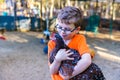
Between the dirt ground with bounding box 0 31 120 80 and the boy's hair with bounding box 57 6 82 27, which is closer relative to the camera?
the boy's hair with bounding box 57 6 82 27

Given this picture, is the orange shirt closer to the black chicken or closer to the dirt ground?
the black chicken

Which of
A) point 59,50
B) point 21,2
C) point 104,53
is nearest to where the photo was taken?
point 59,50

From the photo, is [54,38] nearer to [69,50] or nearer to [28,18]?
[69,50]

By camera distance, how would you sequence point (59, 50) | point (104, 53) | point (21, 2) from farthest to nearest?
point (21, 2) < point (104, 53) < point (59, 50)

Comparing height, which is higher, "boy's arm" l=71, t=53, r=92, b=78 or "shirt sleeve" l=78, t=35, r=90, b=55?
"shirt sleeve" l=78, t=35, r=90, b=55

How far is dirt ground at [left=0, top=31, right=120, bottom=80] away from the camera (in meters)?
4.80

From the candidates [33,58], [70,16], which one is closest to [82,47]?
[70,16]

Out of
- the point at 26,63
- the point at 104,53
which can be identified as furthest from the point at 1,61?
the point at 104,53

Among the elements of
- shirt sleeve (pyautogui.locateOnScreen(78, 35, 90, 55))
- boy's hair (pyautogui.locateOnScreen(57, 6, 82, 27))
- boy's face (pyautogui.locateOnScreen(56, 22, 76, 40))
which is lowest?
shirt sleeve (pyautogui.locateOnScreen(78, 35, 90, 55))

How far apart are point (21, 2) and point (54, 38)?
35.5 feet

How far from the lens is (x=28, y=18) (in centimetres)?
1116

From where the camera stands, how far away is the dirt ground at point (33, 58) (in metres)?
4.80

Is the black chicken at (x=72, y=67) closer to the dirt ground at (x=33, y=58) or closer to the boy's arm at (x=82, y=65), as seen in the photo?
the boy's arm at (x=82, y=65)

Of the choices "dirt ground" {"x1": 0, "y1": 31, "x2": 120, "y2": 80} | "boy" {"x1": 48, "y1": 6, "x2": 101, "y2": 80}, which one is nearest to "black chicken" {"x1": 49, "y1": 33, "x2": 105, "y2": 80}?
"boy" {"x1": 48, "y1": 6, "x2": 101, "y2": 80}
